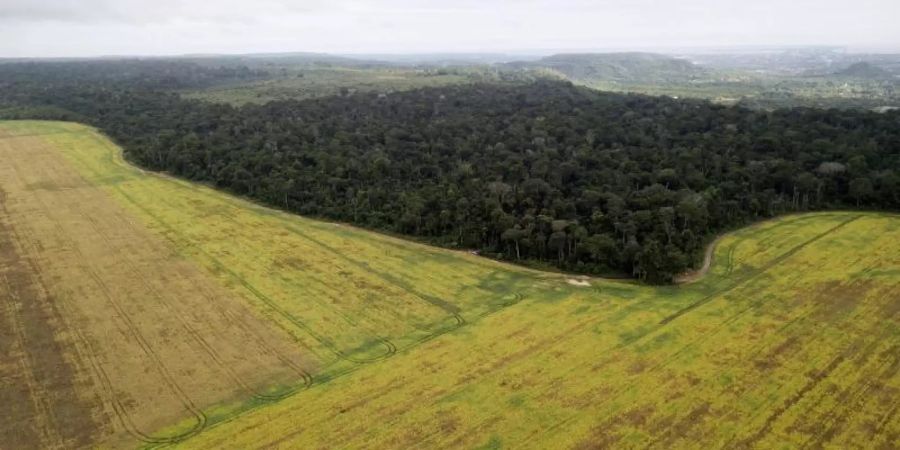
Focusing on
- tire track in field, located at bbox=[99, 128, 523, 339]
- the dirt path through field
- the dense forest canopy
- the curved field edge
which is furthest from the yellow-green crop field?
the dense forest canopy

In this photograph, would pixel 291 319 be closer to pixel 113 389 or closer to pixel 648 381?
pixel 113 389

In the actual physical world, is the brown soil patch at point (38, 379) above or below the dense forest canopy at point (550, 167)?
below

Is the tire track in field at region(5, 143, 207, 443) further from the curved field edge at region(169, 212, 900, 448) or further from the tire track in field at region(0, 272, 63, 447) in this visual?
the tire track in field at region(0, 272, 63, 447)

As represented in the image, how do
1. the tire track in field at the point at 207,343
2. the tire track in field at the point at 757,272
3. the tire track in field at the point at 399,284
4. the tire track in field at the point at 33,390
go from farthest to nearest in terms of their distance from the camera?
the tire track in field at the point at 399,284
the tire track in field at the point at 757,272
the tire track in field at the point at 207,343
the tire track in field at the point at 33,390

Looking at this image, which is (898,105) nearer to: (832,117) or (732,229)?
(832,117)

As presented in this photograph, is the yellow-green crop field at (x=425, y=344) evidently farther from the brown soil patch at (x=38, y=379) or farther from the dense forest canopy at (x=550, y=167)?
the dense forest canopy at (x=550, y=167)

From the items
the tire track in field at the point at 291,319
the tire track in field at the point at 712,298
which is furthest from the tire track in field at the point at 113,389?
the tire track in field at the point at 712,298

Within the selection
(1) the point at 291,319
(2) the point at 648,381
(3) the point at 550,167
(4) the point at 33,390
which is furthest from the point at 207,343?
(3) the point at 550,167
